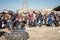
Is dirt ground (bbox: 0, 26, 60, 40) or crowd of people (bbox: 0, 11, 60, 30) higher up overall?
crowd of people (bbox: 0, 11, 60, 30)

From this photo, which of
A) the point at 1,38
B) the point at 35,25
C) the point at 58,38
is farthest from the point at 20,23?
the point at 35,25

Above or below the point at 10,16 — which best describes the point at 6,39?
below

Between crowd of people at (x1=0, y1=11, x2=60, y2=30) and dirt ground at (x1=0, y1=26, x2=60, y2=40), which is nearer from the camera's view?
dirt ground at (x1=0, y1=26, x2=60, y2=40)

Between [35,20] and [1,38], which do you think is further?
[35,20]

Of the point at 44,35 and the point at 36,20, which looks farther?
the point at 36,20

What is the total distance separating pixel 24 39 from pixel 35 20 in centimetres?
607

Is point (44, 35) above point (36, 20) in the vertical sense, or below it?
below

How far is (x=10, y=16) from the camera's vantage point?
1366 centimetres

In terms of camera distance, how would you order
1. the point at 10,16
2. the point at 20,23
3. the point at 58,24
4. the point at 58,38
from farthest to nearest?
the point at 58,24 < the point at 10,16 < the point at 20,23 < the point at 58,38

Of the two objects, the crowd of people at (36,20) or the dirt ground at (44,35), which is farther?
the crowd of people at (36,20)

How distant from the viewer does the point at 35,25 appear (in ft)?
50.6

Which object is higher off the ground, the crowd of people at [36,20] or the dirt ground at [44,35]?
the crowd of people at [36,20]

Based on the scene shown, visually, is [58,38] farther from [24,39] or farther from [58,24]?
[58,24]

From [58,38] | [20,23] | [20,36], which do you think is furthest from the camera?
[20,23]
